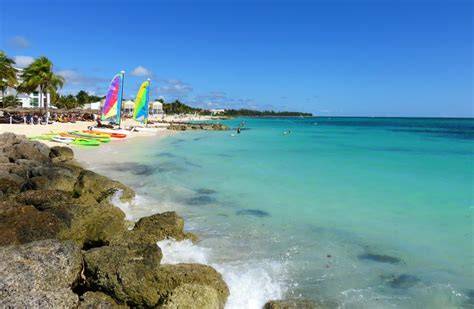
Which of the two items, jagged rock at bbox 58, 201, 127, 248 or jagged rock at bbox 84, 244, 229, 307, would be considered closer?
jagged rock at bbox 84, 244, 229, 307

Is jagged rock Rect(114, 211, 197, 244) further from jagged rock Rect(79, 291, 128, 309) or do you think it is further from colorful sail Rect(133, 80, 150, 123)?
colorful sail Rect(133, 80, 150, 123)

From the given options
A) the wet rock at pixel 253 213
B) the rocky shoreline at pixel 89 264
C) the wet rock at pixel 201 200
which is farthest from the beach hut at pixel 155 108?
the rocky shoreline at pixel 89 264

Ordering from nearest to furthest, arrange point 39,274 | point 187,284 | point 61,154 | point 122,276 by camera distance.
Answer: point 39,274, point 187,284, point 122,276, point 61,154

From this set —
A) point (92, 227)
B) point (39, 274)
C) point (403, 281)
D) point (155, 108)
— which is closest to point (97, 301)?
point (39, 274)

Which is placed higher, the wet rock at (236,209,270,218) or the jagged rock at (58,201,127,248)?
the jagged rock at (58,201,127,248)

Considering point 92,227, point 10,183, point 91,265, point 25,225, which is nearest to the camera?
point 91,265

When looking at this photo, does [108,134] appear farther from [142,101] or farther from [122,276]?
[122,276]

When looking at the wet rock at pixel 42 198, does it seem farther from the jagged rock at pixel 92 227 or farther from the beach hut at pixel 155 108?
the beach hut at pixel 155 108

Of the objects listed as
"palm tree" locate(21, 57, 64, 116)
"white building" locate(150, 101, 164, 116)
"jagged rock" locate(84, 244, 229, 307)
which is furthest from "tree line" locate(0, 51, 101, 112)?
"white building" locate(150, 101, 164, 116)

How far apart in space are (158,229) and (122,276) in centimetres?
261

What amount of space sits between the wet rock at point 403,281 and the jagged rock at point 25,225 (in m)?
5.48

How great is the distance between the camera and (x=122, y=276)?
5.01m

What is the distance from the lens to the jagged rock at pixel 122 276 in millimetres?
4977

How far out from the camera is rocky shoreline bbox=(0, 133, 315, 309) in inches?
175
